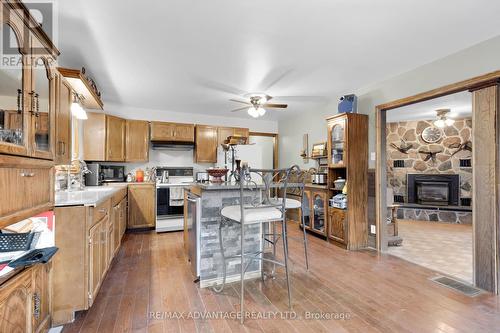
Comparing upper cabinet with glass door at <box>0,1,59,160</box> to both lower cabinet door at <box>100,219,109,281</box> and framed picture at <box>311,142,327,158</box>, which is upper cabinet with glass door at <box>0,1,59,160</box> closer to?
lower cabinet door at <box>100,219,109,281</box>

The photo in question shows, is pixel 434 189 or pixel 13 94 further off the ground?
pixel 13 94

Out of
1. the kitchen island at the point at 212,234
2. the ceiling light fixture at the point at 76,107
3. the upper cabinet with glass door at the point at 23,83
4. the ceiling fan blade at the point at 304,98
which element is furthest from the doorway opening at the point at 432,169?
the ceiling light fixture at the point at 76,107

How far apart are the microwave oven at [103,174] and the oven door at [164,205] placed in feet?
3.07

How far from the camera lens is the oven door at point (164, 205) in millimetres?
4375

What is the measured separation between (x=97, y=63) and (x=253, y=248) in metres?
2.86

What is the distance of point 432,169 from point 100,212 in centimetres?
695

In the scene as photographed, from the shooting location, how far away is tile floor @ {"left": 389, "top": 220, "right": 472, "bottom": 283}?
2902mm

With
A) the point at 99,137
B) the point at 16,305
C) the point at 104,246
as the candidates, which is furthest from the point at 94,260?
the point at 99,137

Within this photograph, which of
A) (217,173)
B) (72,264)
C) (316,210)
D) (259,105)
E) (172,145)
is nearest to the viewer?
(72,264)

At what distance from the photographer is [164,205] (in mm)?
4422

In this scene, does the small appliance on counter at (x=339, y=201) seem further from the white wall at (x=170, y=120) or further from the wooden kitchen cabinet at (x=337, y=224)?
the white wall at (x=170, y=120)

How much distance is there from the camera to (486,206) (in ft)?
7.68

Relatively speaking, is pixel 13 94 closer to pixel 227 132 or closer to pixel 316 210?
pixel 316 210

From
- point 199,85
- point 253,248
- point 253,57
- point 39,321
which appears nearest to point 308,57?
point 253,57
